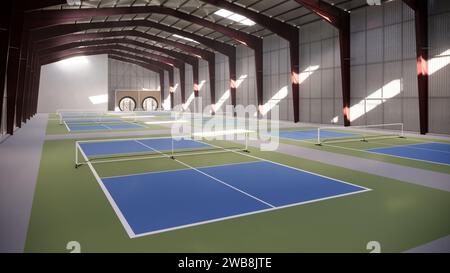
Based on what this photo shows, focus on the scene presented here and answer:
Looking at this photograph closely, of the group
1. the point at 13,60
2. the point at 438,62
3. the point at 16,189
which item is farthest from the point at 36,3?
the point at 438,62

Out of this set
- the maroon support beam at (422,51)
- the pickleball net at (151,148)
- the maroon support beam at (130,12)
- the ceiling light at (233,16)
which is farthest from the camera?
the ceiling light at (233,16)

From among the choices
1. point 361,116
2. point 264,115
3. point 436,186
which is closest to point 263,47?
point 264,115

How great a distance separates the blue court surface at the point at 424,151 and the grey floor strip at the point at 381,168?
235 centimetres

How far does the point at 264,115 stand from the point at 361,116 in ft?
45.5

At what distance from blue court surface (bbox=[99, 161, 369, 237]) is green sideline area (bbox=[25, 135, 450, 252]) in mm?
380

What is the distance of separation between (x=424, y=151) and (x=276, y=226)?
12.9m

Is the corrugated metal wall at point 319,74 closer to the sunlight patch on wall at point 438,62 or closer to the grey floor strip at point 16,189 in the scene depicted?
the sunlight patch on wall at point 438,62

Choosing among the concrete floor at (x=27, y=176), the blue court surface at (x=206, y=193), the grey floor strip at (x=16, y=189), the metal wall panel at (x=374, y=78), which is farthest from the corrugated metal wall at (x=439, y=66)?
the grey floor strip at (x=16, y=189)

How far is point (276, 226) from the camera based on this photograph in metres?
7.36

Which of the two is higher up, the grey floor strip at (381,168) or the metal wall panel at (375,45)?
the metal wall panel at (375,45)

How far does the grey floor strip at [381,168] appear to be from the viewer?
11303 mm

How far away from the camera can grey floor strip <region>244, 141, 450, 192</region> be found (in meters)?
11.3

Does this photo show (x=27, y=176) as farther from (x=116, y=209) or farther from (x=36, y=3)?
(x=36, y=3)
